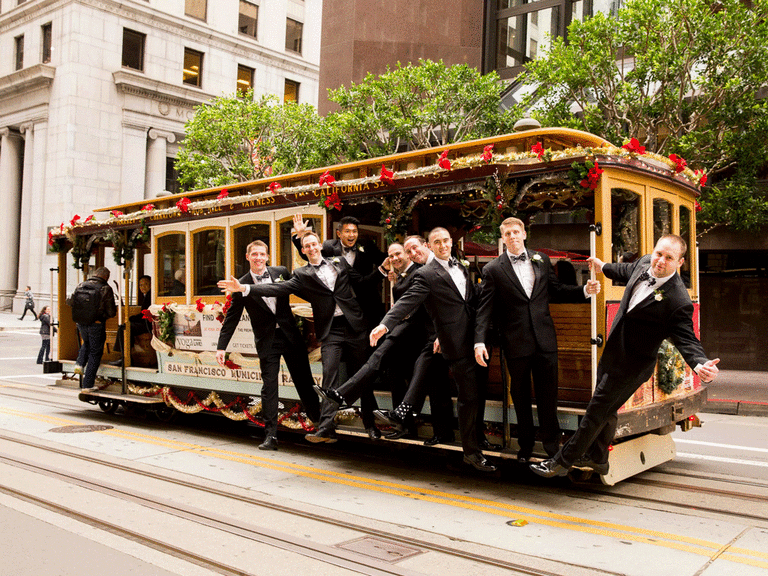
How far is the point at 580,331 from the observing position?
6.81m

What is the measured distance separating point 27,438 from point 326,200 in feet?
15.6

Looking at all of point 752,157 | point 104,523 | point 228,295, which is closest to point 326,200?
point 228,295

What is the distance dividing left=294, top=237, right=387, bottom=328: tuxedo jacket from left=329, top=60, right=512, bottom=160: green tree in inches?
426

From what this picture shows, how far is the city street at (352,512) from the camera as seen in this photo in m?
4.58

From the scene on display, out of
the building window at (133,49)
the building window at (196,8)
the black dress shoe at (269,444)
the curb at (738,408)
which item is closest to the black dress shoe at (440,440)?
the black dress shoe at (269,444)

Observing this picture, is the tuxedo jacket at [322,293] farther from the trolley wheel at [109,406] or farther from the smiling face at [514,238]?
the trolley wheel at [109,406]

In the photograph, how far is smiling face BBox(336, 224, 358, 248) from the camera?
7949 mm

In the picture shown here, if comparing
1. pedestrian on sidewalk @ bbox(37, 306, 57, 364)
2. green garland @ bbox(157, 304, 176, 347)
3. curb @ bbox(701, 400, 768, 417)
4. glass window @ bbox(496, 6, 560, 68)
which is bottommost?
curb @ bbox(701, 400, 768, 417)

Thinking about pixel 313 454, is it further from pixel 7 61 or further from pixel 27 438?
pixel 7 61

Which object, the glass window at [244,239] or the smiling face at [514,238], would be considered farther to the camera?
the glass window at [244,239]

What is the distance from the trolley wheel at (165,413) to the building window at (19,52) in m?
34.5

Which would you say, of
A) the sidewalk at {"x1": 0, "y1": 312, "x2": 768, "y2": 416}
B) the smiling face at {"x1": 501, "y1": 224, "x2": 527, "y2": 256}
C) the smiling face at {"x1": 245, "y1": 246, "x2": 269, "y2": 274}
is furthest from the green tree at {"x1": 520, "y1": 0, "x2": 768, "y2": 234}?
the smiling face at {"x1": 501, "y1": 224, "x2": 527, "y2": 256}

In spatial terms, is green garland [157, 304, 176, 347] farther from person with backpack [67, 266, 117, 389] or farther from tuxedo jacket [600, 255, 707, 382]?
tuxedo jacket [600, 255, 707, 382]

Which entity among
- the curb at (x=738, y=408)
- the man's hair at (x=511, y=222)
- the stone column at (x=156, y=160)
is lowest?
the curb at (x=738, y=408)
